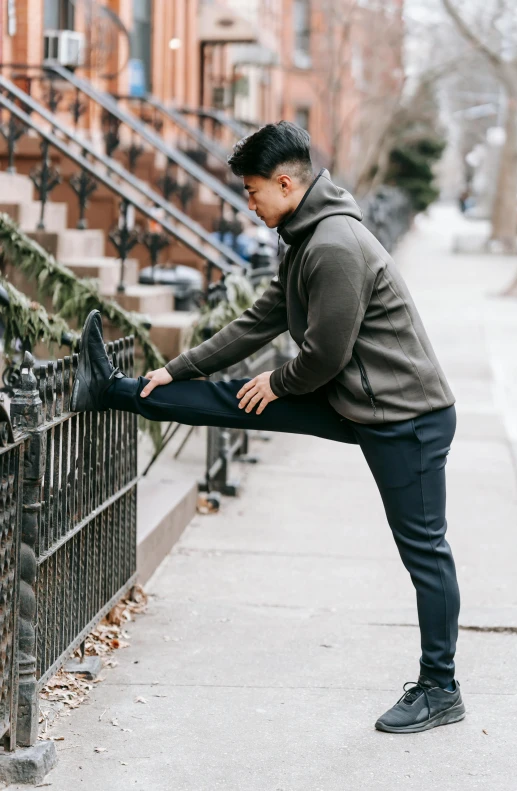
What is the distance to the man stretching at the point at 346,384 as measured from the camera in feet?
11.8

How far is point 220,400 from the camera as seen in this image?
3934 millimetres

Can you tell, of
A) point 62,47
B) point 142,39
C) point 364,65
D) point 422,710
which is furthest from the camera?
point 364,65

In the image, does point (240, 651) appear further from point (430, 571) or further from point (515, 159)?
point (515, 159)

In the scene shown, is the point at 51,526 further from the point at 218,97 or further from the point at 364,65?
the point at 364,65

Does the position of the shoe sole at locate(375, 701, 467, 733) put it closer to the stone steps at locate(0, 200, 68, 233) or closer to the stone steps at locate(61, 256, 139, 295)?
the stone steps at locate(61, 256, 139, 295)

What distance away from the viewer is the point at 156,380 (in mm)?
3982

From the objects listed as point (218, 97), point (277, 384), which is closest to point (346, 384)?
point (277, 384)

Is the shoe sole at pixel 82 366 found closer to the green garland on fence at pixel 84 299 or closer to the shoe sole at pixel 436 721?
the shoe sole at pixel 436 721

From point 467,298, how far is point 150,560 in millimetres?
16041

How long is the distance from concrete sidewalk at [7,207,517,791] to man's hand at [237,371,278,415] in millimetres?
1086

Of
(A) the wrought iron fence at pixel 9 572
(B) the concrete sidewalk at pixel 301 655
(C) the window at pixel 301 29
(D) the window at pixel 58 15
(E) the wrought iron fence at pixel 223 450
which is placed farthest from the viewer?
(C) the window at pixel 301 29

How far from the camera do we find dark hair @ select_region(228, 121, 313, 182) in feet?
11.9

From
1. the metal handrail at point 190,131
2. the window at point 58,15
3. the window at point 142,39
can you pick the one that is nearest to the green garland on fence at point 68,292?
the window at point 58,15

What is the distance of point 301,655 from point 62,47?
981cm
